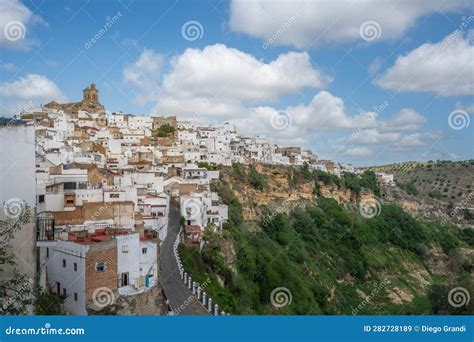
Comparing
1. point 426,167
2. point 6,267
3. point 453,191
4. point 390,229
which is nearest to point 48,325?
point 6,267

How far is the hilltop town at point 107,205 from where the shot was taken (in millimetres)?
7355

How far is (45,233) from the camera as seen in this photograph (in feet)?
26.0

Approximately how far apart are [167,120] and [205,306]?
1081 inches

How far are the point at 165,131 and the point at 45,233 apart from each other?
25362mm

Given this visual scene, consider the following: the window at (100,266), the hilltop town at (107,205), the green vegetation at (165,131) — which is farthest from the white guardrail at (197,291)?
the green vegetation at (165,131)

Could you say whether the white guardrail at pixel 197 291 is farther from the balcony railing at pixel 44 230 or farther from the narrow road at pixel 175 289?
the balcony railing at pixel 44 230

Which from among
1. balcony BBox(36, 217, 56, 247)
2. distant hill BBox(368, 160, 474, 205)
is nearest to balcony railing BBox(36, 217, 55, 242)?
balcony BBox(36, 217, 56, 247)

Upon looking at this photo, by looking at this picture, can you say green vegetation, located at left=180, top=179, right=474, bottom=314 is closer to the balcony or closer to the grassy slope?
the grassy slope

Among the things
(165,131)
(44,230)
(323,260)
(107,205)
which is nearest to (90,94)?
(165,131)

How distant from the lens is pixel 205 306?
920cm

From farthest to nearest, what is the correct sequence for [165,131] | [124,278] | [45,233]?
[165,131] → [45,233] → [124,278]

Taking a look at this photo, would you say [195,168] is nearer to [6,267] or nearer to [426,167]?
[6,267]

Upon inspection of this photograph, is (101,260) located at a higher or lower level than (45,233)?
lower

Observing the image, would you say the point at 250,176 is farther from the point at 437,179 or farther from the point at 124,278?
the point at 437,179
